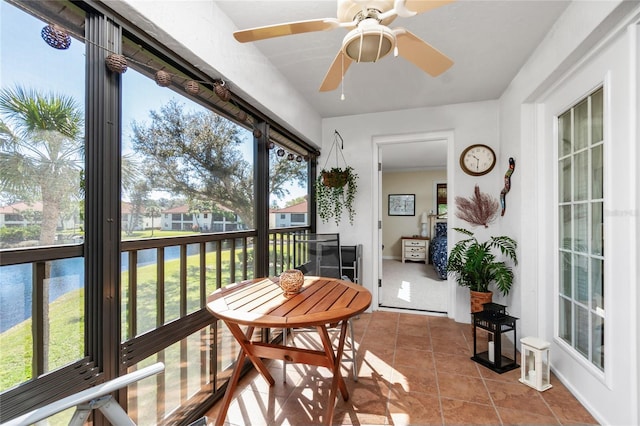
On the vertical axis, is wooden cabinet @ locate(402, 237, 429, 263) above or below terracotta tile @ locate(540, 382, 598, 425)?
above

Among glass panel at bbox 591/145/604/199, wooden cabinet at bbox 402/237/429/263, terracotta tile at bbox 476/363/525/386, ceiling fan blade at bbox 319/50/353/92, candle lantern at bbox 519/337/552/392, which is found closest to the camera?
ceiling fan blade at bbox 319/50/353/92

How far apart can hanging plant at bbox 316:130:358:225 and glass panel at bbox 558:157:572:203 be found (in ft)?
6.53

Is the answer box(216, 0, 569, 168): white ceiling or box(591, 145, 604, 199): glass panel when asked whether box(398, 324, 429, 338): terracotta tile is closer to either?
box(591, 145, 604, 199): glass panel

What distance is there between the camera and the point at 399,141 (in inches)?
138

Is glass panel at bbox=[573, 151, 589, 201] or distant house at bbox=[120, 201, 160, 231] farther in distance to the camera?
glass panel at bbox=[573, 151, 589, 201]

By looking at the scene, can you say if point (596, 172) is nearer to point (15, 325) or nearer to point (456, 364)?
point (456, 364)

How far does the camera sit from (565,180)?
2025 mm

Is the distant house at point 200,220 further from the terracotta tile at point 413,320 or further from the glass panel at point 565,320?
the glass panel at point 565,320

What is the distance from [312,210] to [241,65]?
2.05m

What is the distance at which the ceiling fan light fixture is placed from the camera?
1101 mm

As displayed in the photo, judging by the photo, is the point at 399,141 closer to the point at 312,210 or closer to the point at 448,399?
the point at 312,210

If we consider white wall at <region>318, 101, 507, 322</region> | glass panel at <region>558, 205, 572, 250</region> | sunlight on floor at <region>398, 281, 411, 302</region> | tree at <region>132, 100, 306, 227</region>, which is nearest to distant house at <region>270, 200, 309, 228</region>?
white wall at <region>318, 101, 507, 322</region>

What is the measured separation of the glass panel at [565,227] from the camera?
197cm

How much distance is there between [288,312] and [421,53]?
1.47 m
